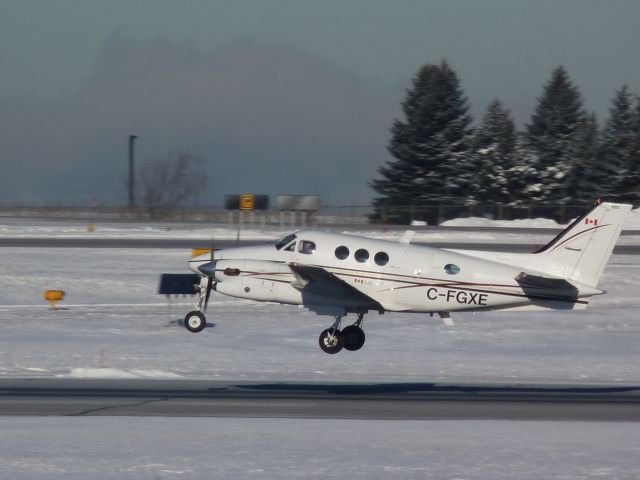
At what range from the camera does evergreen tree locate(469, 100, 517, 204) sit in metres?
88.6

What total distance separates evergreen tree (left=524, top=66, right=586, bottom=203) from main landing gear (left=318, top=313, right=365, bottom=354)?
66717mm

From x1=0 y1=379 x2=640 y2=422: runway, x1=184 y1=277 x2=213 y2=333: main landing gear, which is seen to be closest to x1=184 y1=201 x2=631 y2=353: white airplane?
x1=184 y1=277 x2=213 y2=333: main landing gear

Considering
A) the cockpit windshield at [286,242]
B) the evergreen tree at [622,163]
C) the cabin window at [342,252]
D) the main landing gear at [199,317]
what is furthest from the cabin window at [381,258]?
the evergreen tree at [622,163]

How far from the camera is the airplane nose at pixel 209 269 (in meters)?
24.5

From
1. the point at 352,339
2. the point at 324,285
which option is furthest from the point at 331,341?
the point at 324,285

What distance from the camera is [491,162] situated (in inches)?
3538

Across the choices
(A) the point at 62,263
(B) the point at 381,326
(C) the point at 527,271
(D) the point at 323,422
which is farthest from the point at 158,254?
(D) the point at 323,422

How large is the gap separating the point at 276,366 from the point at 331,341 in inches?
150

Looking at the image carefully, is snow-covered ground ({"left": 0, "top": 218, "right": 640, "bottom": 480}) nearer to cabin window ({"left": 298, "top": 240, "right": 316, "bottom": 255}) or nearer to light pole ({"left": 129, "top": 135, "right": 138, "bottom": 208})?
cabin window ({"left": 298, "top": 240, "right": 316, "bottom": 255})

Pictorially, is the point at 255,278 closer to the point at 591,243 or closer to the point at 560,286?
the point at 560,286

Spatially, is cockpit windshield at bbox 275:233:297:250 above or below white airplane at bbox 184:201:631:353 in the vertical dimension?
above

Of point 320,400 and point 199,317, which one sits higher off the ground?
point 199,317

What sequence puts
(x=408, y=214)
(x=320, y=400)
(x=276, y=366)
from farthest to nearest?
(x=408, y=214), (x=276, y=366), (x=320, y=400)

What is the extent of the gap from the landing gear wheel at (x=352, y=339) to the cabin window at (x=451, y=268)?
2.65 metres
